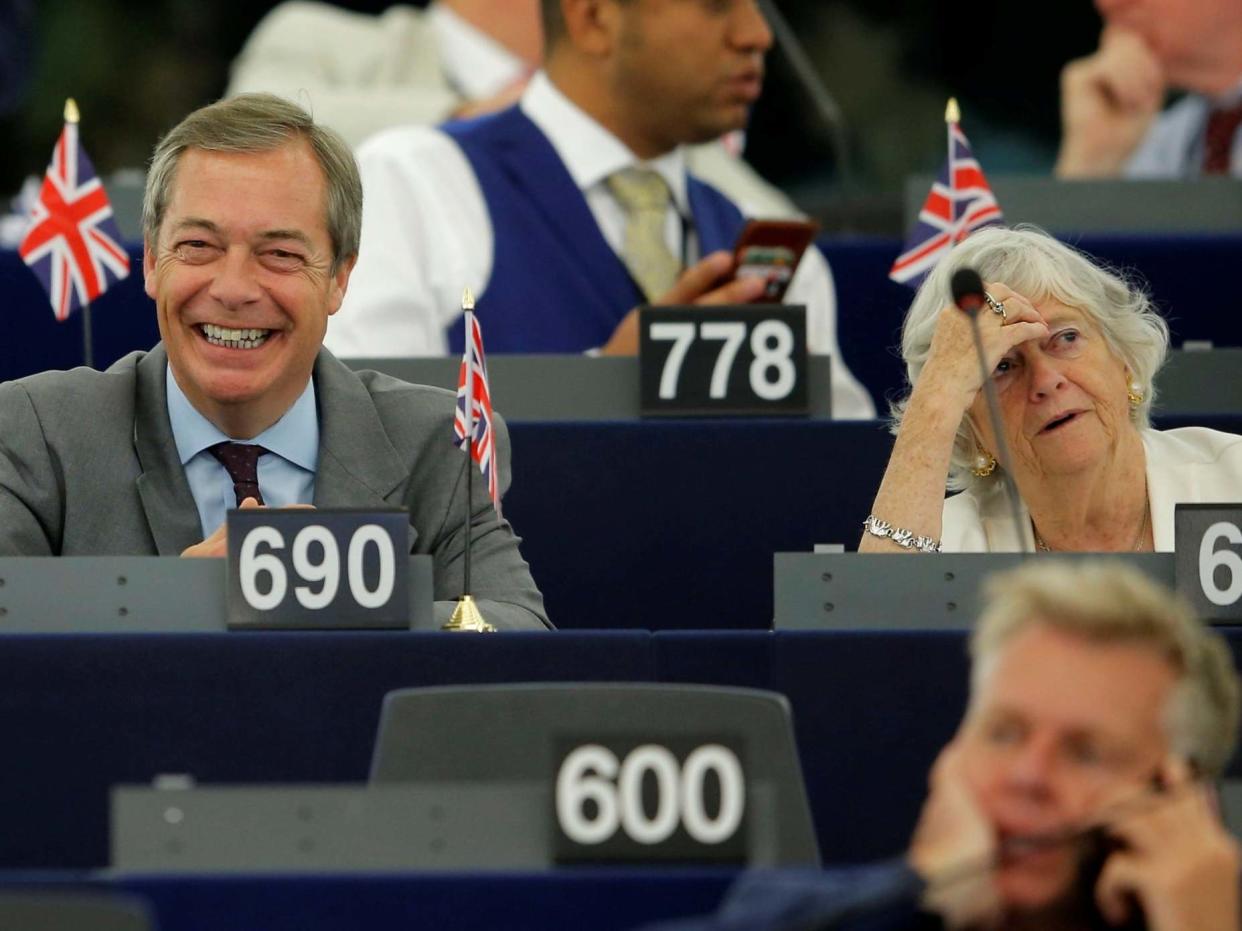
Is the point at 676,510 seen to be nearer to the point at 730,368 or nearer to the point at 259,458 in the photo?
the point at 730,368

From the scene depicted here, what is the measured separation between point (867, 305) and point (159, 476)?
2234 mm

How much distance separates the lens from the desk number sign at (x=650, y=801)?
2168 mm

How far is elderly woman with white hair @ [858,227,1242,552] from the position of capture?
3.62m

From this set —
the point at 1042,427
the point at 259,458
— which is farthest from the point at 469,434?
the point at 1042,427

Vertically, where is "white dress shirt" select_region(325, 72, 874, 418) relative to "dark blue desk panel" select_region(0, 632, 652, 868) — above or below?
above


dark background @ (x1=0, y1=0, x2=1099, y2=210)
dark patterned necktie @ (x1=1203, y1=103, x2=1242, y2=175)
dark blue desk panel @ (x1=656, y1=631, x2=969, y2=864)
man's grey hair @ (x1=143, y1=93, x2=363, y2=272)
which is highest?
dark background @ (x1=0, y1=0, x2=1099, y2=210)

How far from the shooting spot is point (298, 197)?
3.51m

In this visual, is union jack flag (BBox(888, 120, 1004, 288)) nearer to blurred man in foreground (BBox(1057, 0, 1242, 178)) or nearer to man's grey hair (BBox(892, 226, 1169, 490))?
man's grey hair (BBox(892, 226, 1169, 490))

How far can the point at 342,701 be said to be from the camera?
2959 millimetres

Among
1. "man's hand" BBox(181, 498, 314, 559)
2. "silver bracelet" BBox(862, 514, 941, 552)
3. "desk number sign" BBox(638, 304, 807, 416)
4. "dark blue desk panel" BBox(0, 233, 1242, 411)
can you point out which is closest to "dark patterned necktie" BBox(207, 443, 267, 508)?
"man's hand" BBox(181, 498, 314, 559)

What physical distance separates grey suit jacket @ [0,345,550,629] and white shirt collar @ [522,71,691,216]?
5.55 feet

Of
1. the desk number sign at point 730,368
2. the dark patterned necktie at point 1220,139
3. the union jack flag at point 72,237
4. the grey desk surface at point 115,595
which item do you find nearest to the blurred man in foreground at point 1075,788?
the grey desk surface at point 115,595

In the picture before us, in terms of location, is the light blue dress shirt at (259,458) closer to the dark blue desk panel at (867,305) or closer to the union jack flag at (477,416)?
the union jack flag at (477,416)

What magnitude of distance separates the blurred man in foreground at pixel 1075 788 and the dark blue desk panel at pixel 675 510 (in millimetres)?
2285
